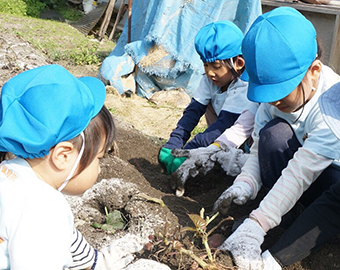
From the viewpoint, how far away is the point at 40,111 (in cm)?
126

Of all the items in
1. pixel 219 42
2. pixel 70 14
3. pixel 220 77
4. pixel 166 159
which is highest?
pixel 219 42

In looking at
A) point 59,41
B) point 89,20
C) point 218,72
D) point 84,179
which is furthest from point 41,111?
point 89,20

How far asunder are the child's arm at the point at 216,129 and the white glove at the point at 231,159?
0.33 metres

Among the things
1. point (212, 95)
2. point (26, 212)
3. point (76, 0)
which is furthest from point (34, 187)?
A: point (76, 0)

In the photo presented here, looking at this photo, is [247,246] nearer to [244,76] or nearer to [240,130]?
[240,130]

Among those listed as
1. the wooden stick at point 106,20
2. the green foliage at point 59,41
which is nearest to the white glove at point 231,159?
the green foliage at point 59,41

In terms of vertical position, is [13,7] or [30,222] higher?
[30,222]

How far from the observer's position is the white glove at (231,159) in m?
2.54

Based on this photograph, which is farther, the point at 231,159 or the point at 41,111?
the point at 231,159

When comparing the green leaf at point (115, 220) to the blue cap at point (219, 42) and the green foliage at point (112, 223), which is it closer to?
the green foliage at point (112, 223)

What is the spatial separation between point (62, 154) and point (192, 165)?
1.29m

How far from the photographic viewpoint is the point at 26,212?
130cm

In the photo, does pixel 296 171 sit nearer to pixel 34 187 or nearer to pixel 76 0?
pixel 34 187

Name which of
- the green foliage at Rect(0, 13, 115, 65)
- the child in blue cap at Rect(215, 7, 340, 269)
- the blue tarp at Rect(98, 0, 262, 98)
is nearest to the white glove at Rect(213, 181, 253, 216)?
the child in blue cap at Rect(215, 7, 340, 269)
